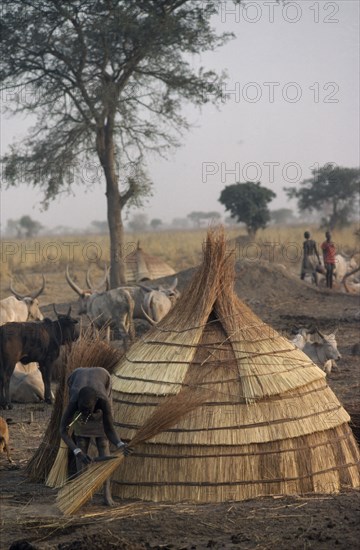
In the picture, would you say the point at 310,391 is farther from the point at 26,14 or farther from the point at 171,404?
the point at 26,14

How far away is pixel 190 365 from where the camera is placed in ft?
23.8

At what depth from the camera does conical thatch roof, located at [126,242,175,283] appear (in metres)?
22.5

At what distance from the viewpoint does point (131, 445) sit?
669cm

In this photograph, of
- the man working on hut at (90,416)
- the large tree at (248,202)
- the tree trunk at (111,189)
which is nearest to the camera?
the man working on hut at (90,416)

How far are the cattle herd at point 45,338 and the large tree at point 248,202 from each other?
78.1 feet

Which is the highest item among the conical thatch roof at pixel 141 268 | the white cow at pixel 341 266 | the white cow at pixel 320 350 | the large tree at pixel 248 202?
the large tree at pixel 248 202

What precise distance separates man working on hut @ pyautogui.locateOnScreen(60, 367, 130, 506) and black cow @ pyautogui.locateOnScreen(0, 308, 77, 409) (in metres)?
5.11

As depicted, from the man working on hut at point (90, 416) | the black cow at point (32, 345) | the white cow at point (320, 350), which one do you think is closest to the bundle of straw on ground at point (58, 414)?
the man working on hut at point (90, 416)

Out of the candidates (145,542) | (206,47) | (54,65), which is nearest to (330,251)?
(206,47)

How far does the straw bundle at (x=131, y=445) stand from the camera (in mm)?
6258

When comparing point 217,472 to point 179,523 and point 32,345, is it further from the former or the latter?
point 32,345

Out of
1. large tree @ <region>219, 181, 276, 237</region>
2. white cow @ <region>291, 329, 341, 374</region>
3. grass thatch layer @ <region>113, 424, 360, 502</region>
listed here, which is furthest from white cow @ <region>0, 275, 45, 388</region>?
large tree @ <region>219, 181, 276, 237</region>

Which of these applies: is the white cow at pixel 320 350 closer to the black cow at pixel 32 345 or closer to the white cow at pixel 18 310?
the black cow at pixel 32 345

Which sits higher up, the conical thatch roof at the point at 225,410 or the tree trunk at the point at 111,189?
the tree trunk at the point at 111,189
